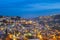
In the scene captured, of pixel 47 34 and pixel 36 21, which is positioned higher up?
pixel 36 21

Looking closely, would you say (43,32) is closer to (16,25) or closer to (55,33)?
(55,33)

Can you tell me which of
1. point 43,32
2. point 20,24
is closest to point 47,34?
point 43,32

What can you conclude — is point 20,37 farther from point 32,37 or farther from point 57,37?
point 57,37

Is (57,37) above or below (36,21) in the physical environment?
below

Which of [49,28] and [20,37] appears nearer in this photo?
[20,37]

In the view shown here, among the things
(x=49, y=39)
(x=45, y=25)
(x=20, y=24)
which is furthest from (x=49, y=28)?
(x=20, y=24)

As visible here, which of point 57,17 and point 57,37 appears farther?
point 57,17
